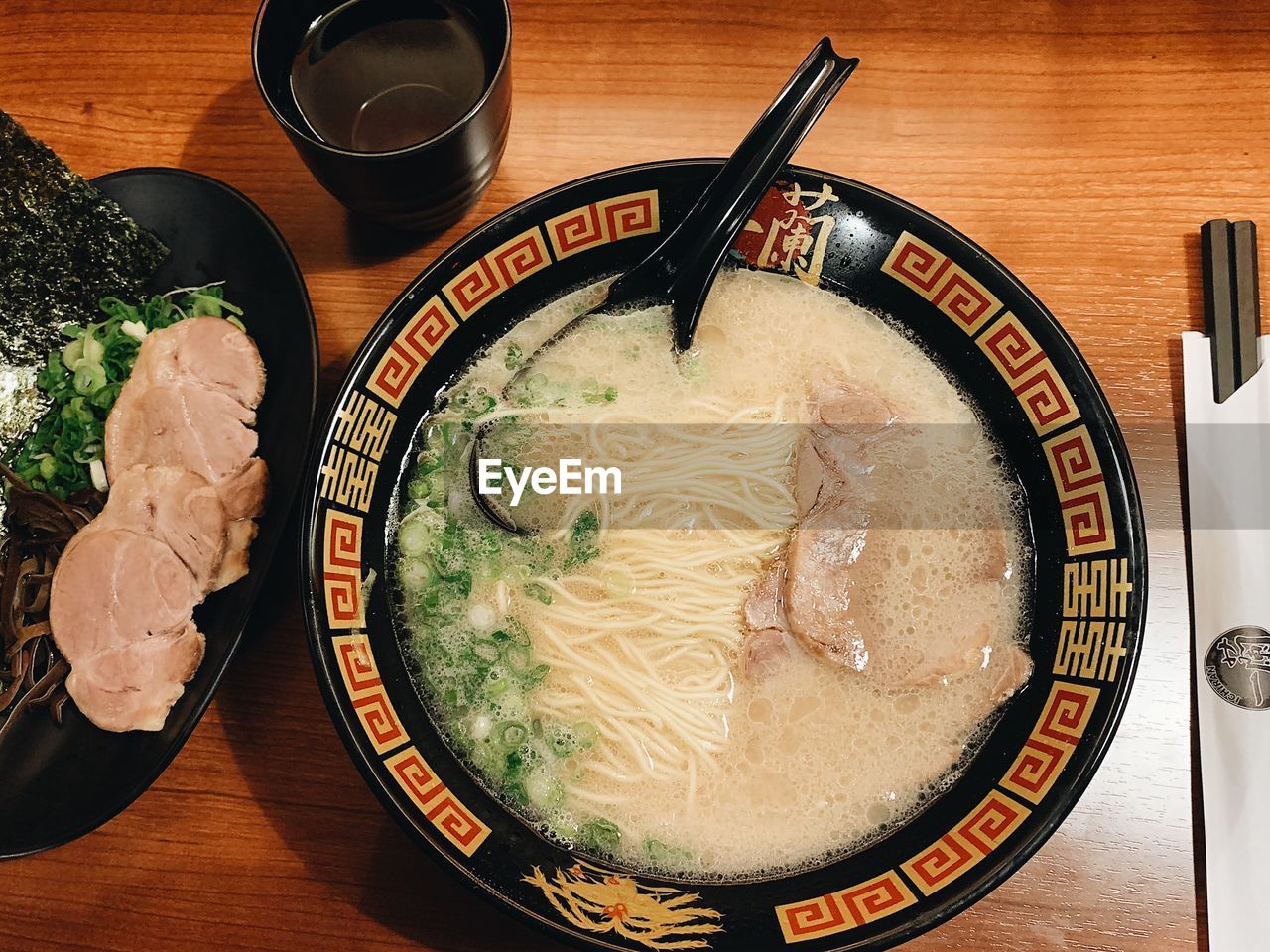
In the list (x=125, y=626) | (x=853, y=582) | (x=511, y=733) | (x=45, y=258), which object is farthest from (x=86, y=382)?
(x=853, y=582)

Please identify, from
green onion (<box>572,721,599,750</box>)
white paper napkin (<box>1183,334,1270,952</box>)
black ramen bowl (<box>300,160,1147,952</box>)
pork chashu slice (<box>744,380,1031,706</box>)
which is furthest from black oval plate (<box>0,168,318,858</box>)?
white paper napkin (<box>1183,334,1270,952</box>)

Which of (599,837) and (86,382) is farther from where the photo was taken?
(86,382)

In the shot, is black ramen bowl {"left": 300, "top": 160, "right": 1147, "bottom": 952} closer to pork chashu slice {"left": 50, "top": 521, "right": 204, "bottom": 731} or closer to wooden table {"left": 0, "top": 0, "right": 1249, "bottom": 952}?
wooden table {"left": 0, "top": 0, "right": 1249, "bottom": 952}

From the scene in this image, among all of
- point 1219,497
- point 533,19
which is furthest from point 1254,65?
point 533,19

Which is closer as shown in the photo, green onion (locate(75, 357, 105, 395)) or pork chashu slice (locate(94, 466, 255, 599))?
pork chashu slice (locate(94, 466, 255, 599))

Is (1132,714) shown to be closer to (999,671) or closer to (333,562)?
(999,671)

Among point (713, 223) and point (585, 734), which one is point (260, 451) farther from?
point (713, 223)
